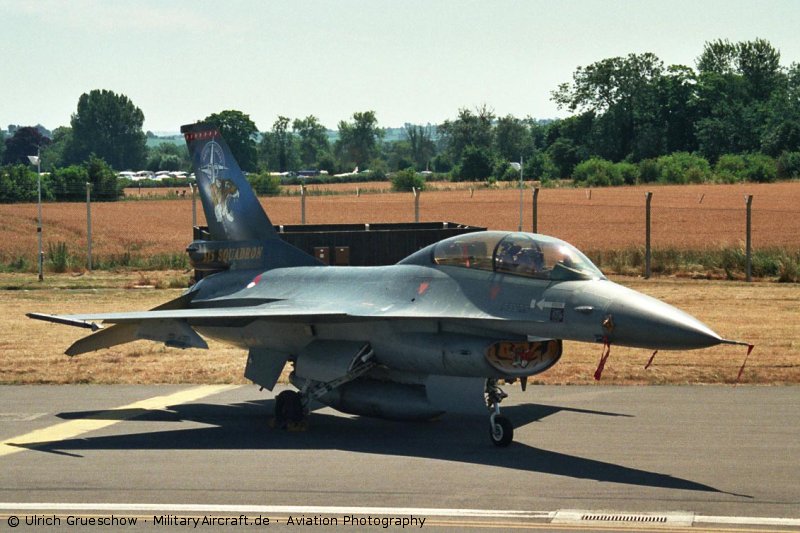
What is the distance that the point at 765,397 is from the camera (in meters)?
16.2

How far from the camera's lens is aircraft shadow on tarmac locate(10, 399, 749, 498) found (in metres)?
12.2

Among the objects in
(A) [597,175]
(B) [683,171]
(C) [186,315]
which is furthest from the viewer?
(A) [597,175]

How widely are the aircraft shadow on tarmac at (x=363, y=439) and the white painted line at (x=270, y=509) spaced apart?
167 cm

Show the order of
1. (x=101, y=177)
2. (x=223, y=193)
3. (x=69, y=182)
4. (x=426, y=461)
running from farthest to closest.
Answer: (x=101, y=177) < (x=69, y=182) < (x=223, y=193) < (x=426, y=461)

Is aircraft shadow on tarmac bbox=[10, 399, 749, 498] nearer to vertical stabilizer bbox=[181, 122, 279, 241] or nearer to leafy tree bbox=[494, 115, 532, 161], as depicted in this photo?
vertical stabilizer bbox=[181, 122, 279, 241]

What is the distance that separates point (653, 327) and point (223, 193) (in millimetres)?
8212

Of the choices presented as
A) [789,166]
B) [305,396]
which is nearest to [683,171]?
[789,166]

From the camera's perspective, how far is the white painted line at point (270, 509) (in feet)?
34.0

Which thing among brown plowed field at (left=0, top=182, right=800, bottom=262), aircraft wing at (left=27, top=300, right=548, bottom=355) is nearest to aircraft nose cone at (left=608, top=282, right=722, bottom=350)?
aircraft wing at (left=27, top=300, right=548, bottom=355)

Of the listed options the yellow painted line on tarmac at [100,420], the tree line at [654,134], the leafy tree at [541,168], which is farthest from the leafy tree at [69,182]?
the yellow painted line on tarmac at [100,420]

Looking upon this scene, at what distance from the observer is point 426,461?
12.7 metres

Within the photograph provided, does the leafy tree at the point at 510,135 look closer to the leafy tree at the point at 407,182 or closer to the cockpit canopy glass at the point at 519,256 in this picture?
the leafy tree at the point at 407,182

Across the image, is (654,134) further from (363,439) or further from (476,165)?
(363,439)

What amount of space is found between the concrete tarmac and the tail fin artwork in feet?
6.79
